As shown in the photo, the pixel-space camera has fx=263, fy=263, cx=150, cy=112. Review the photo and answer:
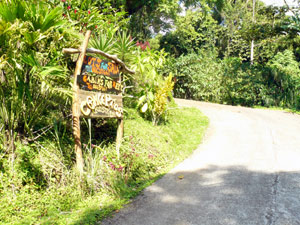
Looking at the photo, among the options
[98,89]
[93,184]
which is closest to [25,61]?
[98,89]

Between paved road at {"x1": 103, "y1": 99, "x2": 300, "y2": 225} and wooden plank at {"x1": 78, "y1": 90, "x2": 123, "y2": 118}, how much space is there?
1.51 metres

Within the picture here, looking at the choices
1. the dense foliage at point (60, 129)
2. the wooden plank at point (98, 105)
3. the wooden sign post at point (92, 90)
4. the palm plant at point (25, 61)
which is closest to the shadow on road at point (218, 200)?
the dense foliage at point (60, 129)

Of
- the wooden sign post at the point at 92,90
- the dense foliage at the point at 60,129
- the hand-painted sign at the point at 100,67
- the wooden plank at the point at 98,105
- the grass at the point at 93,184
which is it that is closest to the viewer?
the grass at the point at 93,184

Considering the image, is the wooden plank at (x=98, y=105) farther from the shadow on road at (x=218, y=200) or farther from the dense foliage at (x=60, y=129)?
the shadow on road at (x=218, y=200)

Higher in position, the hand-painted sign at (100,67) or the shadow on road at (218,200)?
the hand-painted sign at (100,67)

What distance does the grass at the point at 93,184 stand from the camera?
331 cm

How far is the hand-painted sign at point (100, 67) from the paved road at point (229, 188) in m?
2.18

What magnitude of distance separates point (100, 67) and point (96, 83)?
0.33 metres

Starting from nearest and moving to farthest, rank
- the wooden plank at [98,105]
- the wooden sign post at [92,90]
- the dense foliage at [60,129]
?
the dense foliage at [60,129], the wooden sign post at [92,90], the wooden plank at [98,105]

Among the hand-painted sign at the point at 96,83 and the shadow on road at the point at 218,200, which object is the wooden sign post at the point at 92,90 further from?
the shadow on road at the point at 218,200

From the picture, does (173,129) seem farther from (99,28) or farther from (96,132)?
(99,28)

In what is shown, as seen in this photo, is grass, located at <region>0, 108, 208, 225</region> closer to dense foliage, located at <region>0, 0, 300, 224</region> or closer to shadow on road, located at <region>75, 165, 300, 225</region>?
dense foliage, located at <region>0, 0, 300, 224</region>

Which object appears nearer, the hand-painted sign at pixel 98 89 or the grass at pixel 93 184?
the grass at pixel 93 184

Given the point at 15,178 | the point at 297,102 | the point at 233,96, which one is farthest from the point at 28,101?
the point at 297,102
